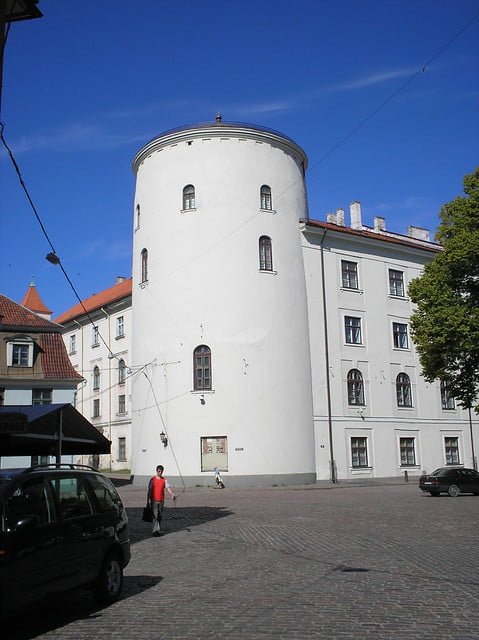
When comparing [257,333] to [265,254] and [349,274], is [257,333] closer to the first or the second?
[265,254]

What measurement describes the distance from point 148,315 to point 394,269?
1656 cm

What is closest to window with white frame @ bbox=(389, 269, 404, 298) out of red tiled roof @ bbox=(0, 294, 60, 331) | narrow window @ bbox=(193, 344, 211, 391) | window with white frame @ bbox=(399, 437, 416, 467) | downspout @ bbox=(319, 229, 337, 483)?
downspout @ bbox=(319, 229, 337, 483)

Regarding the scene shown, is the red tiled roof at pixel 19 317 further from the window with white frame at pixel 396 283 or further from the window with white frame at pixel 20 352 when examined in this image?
the window with white frame at pixel 396 283

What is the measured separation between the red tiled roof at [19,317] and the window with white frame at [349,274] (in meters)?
17.4

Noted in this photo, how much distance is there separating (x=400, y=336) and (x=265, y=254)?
37.1 ft

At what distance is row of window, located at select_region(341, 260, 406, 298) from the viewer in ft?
138

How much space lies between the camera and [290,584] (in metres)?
9.70

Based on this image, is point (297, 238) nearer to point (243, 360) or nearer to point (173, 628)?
point (243, 360)

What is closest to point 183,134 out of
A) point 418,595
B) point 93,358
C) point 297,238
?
point 297,238

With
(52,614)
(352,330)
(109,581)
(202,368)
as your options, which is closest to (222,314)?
(202,368)

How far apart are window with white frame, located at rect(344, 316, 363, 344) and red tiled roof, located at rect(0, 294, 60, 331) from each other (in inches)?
669

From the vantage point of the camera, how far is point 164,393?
1471 inches

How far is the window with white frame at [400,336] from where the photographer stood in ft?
142

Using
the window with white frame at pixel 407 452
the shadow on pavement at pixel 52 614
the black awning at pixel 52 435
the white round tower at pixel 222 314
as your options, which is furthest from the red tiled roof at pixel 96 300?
the shadow on pavement at pixel 52 614
